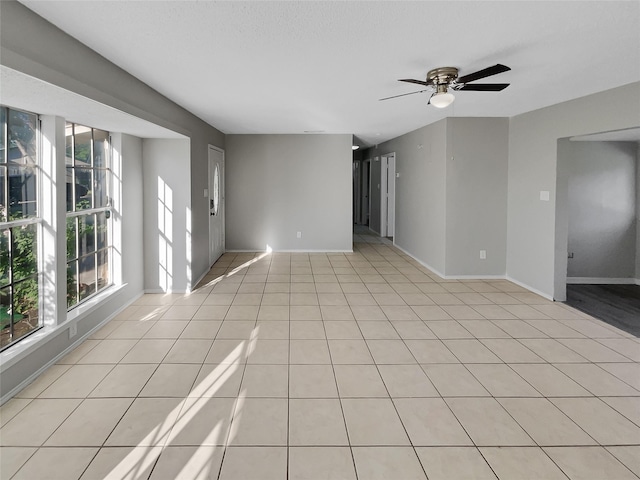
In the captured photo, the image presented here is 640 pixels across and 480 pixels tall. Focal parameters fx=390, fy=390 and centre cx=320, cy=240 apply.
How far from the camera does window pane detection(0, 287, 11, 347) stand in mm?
2666

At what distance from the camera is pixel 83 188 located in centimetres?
371

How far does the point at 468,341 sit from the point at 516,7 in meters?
2.58

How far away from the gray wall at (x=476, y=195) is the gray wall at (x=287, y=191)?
8.13ft

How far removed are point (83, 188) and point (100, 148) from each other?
0.56 metres

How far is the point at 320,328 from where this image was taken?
12.4ft

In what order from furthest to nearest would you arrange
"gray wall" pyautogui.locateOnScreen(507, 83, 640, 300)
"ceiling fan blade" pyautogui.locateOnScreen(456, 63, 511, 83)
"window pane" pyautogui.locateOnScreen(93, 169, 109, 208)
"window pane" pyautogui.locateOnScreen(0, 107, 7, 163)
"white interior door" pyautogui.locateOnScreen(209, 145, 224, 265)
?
"white interior door" pyautogui.locateOnScreen(209, 145, 224, 265) < "window pane" pyautogui.locateOnScreen(93, 169, 109, 208) < "gray wall" pyautogui.locateOnScreen(507, 83, 640, 300) < "ceiling fan blade" pyautogui.locateOnScreen(456, 63, 511, 83) < "window pane" pyautogui.locateOnScreen(0, 107, 7, 163)

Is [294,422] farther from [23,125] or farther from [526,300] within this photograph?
[526,300]

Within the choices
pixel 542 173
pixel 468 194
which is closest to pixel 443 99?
pixel 542 173

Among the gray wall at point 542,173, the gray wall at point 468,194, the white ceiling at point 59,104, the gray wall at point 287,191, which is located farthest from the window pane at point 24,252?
the gray wall at point 542,173

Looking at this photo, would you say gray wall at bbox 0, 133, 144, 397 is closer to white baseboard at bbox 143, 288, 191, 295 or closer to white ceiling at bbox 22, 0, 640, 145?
white baseboard at bbox 143, 288, 191, 295

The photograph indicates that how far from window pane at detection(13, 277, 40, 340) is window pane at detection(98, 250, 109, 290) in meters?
1.07

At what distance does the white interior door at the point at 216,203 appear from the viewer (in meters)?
6.45

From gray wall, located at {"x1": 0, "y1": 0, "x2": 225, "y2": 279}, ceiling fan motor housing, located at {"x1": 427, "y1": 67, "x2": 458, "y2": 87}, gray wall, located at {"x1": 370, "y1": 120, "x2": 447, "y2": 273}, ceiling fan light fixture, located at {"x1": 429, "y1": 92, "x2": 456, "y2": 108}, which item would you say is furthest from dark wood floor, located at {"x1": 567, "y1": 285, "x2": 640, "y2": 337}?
gray wall, located at {"x1": 0, "y1": 0, "x2": 225, "y2": 279}

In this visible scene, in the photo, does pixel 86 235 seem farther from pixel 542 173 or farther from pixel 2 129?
pixel 542 173
